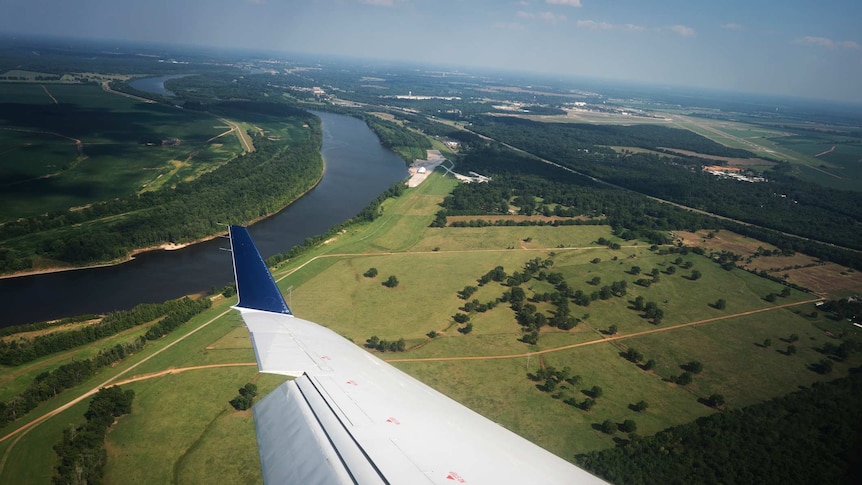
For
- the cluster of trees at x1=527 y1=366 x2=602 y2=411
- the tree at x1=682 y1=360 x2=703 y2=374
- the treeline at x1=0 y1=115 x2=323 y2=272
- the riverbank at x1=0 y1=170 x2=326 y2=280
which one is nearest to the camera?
the cluster of trees at x1=527 y1=366 x2=602 y2=411

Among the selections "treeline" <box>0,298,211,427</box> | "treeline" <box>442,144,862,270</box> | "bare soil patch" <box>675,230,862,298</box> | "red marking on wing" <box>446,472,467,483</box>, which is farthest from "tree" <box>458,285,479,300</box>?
"bare soil patch" <box>675,230,862,298</box>

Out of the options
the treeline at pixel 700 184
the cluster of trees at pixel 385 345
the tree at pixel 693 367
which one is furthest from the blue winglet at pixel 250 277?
the treeline at pixel 700 184

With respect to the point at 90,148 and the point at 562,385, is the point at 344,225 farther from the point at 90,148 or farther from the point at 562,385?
the point at 90,148

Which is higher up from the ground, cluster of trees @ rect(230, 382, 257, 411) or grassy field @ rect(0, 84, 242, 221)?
grassy field @ rect(0, 84, 242, 221)

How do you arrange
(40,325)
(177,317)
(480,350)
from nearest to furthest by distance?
(40,325)
(480,350)
(177,317)

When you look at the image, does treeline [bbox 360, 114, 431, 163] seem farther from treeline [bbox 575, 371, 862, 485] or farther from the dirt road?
treeline [bbox 575, 371, 862, 485]

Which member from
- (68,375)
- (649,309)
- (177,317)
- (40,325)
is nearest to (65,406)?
(68,375)
